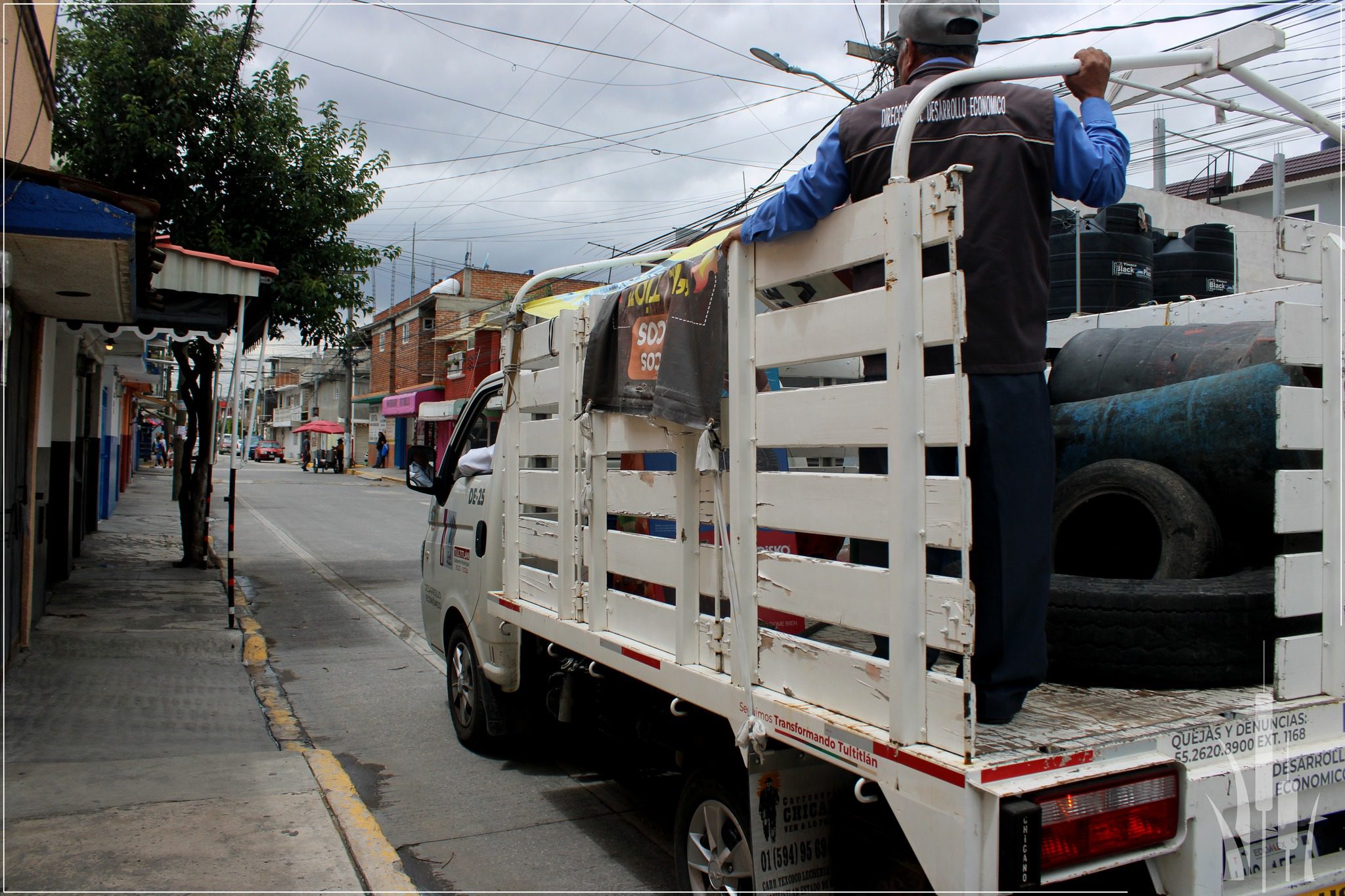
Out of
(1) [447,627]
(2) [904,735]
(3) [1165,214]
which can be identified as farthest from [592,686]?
(3) [1165,214]

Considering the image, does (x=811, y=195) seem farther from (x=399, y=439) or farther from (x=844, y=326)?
(x=399, y=439)

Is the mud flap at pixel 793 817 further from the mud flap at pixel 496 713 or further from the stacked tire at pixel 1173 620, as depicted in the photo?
the mud flap at pixel 496 713

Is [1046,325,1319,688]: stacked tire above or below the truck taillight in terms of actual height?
above

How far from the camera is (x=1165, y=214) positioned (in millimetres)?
14273

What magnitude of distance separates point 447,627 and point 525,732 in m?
1.01

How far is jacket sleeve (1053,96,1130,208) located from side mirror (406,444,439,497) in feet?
12.7

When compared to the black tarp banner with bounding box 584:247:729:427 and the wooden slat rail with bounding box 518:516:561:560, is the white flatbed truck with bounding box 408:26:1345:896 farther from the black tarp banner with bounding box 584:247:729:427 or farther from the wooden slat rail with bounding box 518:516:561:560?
the wooden slat rail with bounding box 518:516:561:560

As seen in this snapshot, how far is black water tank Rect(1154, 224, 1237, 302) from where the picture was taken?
6867 mm

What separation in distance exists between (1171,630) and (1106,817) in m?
0.70

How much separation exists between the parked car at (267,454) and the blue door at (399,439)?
2110 cm

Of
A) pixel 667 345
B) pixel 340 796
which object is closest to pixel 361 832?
pixel 340 796

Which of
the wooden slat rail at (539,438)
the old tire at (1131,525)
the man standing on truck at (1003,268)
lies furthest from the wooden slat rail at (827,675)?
the wooden slat rail at (539,438)

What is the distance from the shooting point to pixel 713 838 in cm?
324

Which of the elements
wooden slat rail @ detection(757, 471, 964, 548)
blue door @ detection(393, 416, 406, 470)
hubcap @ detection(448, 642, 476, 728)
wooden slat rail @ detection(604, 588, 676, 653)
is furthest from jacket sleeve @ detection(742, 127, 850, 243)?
blue door @ detection(393, 416, 406, 470)
